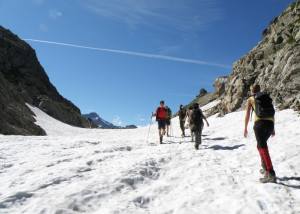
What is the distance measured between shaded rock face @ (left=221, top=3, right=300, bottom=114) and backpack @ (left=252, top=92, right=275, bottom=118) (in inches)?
577

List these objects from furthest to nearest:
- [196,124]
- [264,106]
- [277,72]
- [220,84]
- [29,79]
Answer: [220,84], [29,79], [277,72], [196,124], [264,106]

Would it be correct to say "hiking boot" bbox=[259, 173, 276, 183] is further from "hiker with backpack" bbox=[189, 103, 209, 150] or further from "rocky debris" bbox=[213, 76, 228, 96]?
"rocky debris" bbox=[213, 76, 228, 96]

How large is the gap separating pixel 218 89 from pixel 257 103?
91.5 m

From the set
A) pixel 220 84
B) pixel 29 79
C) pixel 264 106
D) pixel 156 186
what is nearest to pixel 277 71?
pixel 264 106

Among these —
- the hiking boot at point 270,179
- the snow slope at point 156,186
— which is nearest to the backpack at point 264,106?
the hiking boot at point 270,179

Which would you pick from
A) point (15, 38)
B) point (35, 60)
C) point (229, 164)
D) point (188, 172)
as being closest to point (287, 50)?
point (229, 164)

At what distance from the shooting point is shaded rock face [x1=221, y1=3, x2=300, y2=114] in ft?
68.2

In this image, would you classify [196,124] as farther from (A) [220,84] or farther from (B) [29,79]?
(B) [29,79]

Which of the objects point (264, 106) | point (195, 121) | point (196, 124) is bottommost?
point (264, 106)

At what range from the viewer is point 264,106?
528 cm

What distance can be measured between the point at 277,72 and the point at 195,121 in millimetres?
20854

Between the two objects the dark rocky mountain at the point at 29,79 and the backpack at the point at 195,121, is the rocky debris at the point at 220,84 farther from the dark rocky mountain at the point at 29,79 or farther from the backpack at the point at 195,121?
the backpack at the point at 195,121

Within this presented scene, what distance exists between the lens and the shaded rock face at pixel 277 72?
20.8m

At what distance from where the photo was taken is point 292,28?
3256cm
